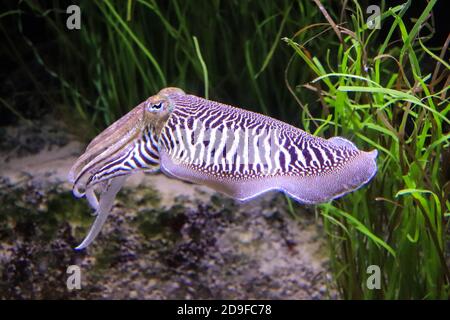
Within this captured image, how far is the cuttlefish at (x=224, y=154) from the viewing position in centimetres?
180

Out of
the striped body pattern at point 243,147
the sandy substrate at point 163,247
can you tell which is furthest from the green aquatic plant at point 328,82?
the striped body pattern at point 243,147

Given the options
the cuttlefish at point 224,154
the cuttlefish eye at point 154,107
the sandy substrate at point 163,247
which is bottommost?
the sandy substrate at point 163,247

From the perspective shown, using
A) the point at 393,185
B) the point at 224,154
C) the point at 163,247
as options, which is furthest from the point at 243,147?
the point at 163,247

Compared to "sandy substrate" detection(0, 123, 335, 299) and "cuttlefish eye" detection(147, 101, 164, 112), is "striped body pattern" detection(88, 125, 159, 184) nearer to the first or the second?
"cuttlefish eye" detection(147, 101, 164, 112)

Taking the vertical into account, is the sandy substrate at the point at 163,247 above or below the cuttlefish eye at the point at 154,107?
below

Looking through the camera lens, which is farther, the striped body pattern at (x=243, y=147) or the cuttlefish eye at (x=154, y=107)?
the cuttlefish eye at (x=154, y=107)

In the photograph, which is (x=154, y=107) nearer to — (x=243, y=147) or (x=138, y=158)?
(x=138, y=158)

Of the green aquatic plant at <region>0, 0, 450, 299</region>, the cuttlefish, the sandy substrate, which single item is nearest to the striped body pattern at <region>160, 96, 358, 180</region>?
the cuttlefish

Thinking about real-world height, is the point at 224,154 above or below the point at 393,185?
above

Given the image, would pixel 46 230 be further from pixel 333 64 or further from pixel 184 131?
pixel 333 64

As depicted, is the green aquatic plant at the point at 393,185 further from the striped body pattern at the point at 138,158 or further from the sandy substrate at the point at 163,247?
the striped body pattern at the point at 138,158

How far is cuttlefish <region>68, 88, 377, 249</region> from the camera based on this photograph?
1.80 m

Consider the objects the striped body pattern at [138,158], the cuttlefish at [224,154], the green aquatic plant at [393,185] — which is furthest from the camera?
the green aquatic plant at [393,185]

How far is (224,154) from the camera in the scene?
6.13ft
